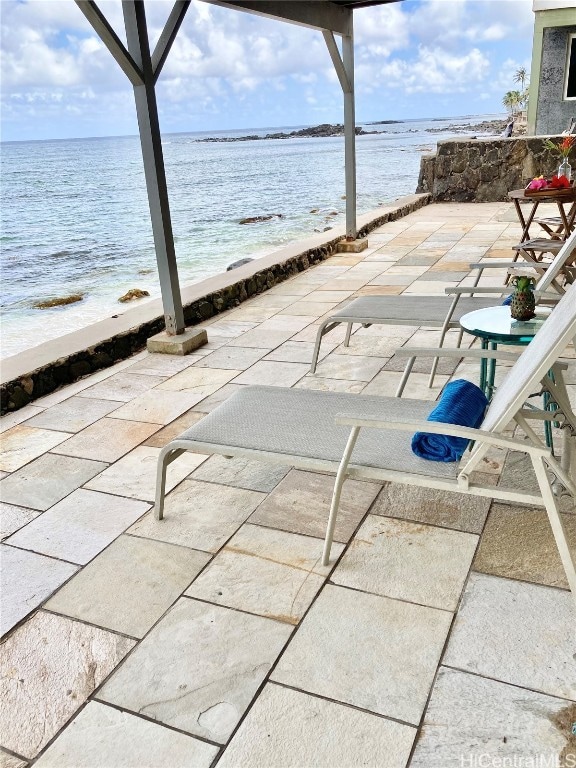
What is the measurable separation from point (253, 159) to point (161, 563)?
51898 mm

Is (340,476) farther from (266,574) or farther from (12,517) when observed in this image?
(12,517)

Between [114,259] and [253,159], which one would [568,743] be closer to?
[114,259]

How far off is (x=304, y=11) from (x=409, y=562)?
537 centimetres

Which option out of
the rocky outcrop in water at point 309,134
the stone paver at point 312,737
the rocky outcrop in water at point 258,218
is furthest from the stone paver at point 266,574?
the rocky outcrop in water at point 309,134

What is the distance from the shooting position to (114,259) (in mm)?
13930

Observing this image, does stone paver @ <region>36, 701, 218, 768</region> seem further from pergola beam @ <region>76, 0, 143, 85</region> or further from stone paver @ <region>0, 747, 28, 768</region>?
pergola beam @ <region>76, 0, 143, 85</region>

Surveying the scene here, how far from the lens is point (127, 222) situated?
20.9 meters

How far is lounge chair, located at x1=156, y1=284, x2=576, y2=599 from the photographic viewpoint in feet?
5.10

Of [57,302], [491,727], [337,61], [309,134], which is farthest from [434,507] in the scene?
[309,134]

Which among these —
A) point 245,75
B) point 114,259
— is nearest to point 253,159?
point 245,75

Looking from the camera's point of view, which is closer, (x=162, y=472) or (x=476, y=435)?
(x=476, y=435)

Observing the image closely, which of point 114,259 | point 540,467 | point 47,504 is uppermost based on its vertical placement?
point 540,467

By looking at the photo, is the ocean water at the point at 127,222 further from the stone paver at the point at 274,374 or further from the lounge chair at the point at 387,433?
the lounge chair at the point at 387,433

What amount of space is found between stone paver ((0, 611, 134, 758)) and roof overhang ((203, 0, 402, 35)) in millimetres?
4257
